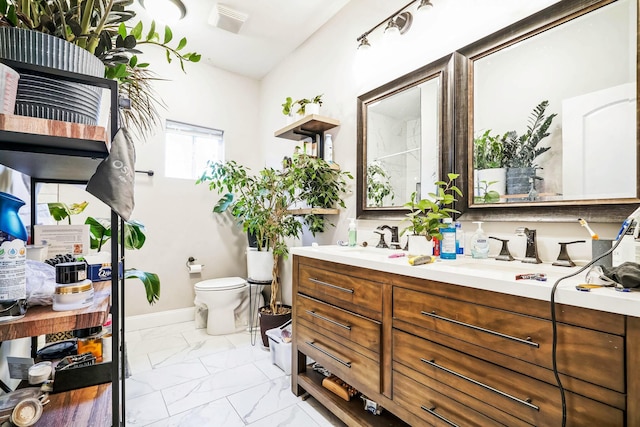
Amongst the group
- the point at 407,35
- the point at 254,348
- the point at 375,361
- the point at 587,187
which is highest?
the point at 407,35

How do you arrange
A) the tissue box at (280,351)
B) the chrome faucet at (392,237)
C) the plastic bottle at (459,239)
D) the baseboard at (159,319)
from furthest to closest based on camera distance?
the baseboard at (159,319) < the tissue box at (280,351) < the chrome faucet at (392,237) < the plastic bottle at (459,239)

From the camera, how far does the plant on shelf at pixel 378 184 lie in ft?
6.17

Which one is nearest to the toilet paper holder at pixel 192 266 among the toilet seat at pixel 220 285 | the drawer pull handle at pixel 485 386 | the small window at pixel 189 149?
the toilet seat at pixel 220 285

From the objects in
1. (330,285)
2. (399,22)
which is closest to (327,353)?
(330,285)

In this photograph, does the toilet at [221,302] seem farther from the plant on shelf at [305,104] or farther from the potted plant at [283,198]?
the plant on shelf at [305,104]

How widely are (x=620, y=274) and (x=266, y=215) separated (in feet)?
6.75

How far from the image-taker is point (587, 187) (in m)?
1.09

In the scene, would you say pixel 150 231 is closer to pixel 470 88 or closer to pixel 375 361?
pixel 375 361

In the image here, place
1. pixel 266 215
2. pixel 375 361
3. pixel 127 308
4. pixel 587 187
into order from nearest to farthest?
pixel 587 187, pixel 375 361, pixel 266 215, pixel 127 308

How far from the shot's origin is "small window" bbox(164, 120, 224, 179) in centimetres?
301

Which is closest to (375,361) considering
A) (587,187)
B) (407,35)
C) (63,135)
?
(587,187)

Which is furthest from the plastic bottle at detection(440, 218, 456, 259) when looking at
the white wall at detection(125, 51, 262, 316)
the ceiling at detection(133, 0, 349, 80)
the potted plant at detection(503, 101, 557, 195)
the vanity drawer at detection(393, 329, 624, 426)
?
the white wall at detection(125, 51, 262, 316)

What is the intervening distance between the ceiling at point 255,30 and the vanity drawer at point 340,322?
2140 mm

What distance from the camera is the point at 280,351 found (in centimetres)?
207
